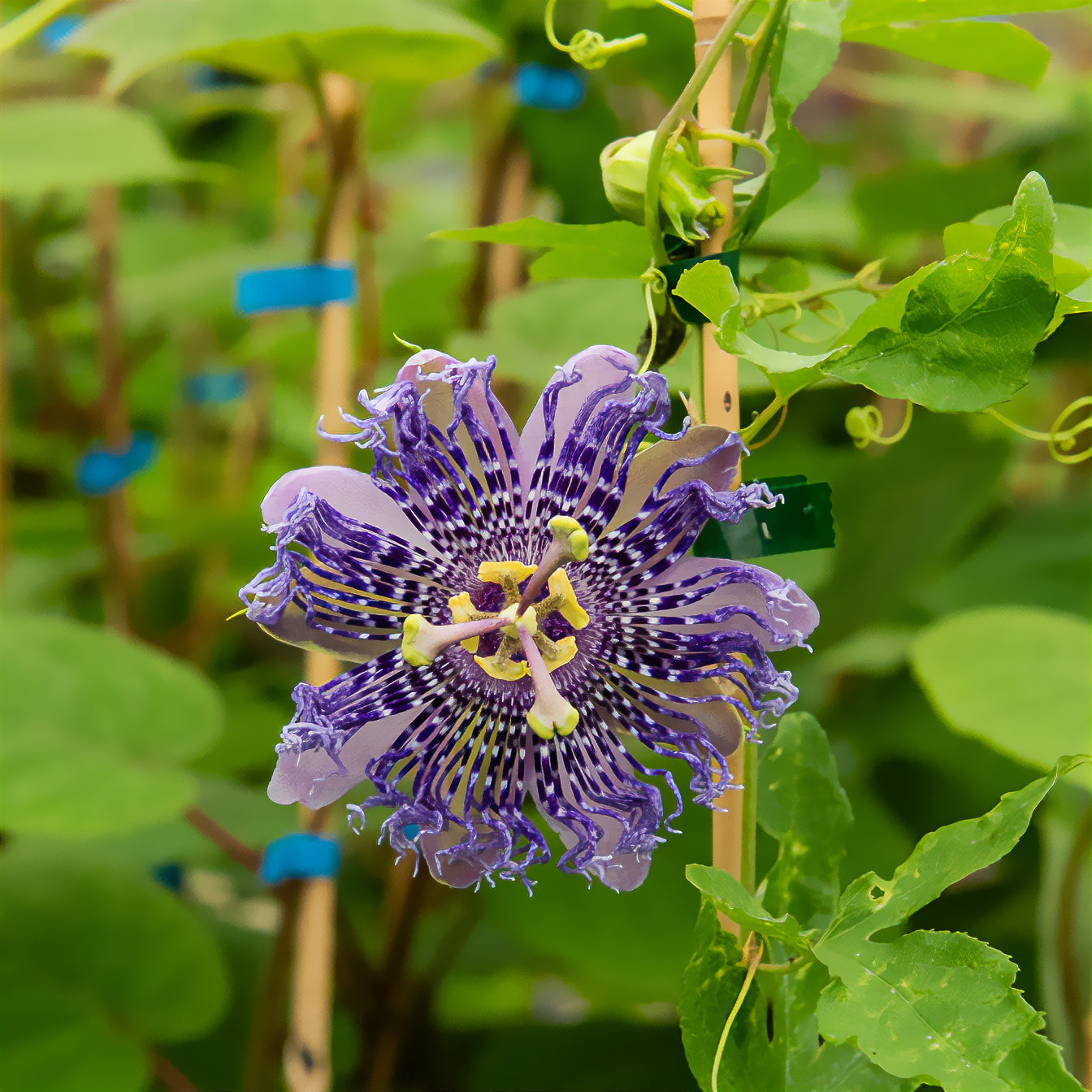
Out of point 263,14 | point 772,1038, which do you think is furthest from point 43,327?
point 772,1038

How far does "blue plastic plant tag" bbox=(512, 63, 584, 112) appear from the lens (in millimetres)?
1270

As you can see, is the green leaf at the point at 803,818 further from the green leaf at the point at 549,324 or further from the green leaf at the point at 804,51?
the green leaf at the point at 549,324

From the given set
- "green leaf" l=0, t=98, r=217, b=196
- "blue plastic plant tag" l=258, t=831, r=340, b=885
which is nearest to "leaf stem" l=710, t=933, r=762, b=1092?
"blue plastic plant tag" l=258, t=831, r=340, b=885

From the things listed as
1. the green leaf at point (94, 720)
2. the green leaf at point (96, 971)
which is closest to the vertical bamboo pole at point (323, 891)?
the green leaf at point (94, 720)

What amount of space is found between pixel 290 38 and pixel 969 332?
24.8 inches

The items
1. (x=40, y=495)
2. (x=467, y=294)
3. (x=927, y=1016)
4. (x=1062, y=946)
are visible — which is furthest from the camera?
(x=40, y=495)

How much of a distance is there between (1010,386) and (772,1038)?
12.9 inches

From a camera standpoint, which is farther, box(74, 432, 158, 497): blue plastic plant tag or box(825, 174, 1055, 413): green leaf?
box(74, 432, 158, 497): blue plastic plant tag

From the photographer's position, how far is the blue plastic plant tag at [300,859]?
2.71 ft

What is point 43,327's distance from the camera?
5.36ft

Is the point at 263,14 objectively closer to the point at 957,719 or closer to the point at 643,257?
the point at 643,257

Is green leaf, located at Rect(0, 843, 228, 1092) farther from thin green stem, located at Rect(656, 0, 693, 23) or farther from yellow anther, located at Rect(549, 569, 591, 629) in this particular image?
thin green stem, located at Rect(656, 0, 693, 23)

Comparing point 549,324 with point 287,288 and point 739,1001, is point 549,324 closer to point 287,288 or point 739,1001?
point 287,288

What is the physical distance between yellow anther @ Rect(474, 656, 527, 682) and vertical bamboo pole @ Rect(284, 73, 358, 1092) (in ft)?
0.74
